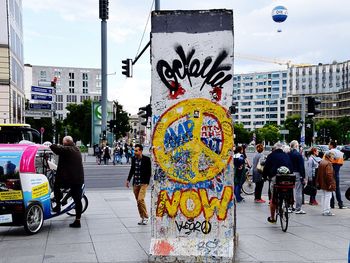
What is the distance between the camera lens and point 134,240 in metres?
9.14

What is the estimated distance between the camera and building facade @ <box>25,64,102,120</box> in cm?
17612

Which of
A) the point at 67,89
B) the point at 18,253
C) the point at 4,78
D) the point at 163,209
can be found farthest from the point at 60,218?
the point at 67,89

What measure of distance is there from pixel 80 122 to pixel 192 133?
10396 cm

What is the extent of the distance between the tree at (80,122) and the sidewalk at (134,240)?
92.5m

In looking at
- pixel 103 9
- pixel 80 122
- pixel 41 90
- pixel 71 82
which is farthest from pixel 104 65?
pixel 71 82

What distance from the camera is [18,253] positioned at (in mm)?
8234

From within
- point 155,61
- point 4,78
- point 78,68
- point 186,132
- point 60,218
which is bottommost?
point 60,218

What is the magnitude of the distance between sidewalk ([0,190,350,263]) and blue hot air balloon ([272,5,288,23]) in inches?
511

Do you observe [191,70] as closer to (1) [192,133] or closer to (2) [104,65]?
(1) [192,133]

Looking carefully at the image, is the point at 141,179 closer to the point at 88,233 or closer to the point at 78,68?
the point at 88,233

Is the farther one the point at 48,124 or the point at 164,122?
the point at 48,124

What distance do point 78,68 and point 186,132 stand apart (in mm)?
177597

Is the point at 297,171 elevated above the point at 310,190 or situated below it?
above

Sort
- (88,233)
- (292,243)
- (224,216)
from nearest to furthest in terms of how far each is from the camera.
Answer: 1. (224,216)
2. (292,243)
3. (88,233)
